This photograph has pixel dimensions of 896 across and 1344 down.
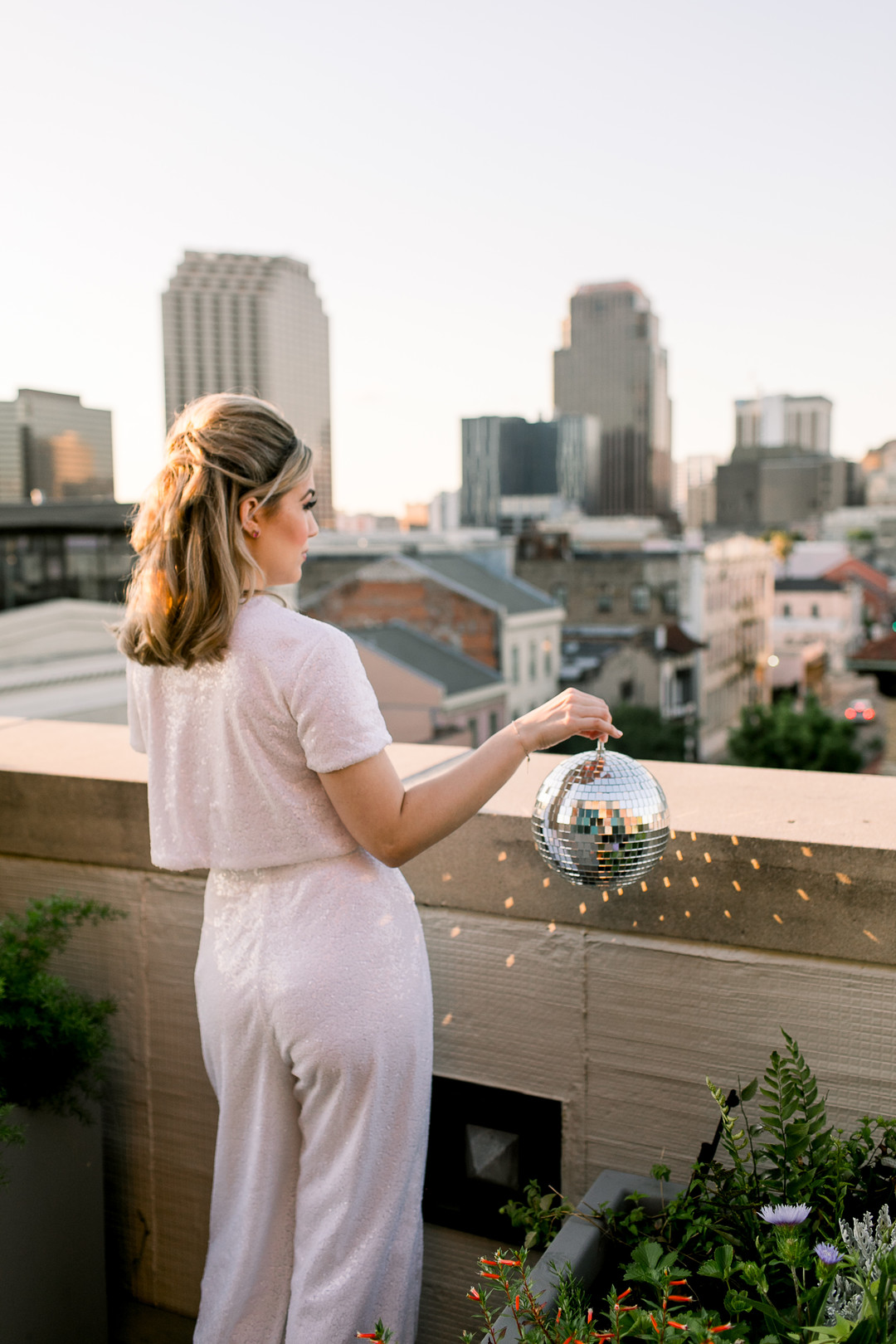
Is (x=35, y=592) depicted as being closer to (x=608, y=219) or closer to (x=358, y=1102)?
(x=358, y=1102)

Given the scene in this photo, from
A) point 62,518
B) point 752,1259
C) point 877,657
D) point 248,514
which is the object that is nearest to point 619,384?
point 62,518

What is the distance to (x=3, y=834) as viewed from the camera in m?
2.33

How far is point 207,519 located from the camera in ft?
4.42

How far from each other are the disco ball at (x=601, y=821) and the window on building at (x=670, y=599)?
42.8m

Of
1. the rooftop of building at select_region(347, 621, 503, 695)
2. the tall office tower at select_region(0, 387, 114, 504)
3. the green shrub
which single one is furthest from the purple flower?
the tall office tower at select_region(0, 387, 114, 504)

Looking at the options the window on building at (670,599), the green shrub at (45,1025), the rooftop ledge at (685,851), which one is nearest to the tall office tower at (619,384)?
the window on building at (670,599)

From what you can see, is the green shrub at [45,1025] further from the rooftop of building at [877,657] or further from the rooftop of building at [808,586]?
the rooftop of building at [808,586]

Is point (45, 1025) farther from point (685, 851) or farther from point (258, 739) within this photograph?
point (685, 851)

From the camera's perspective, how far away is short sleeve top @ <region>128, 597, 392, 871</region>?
129 centimetres

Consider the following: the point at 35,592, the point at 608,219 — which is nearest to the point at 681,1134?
the point at 35,592

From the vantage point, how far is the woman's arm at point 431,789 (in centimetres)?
130

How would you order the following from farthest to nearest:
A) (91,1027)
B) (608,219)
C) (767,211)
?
(608,219), (767,211), (91,1027)

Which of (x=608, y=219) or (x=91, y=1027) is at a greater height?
(x=608, y=219)

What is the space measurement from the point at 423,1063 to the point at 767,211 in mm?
118742
